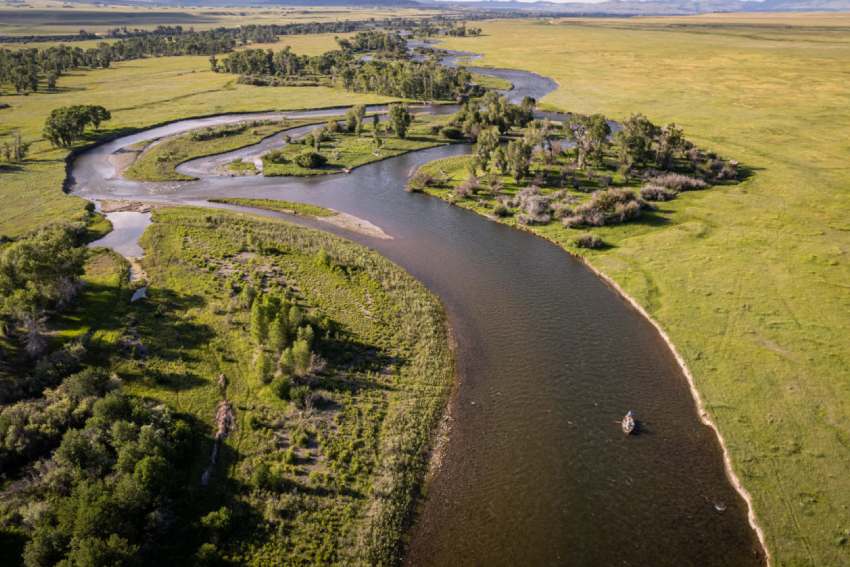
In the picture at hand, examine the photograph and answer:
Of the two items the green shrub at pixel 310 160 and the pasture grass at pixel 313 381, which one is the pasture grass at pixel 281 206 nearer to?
the pasture grass at pixel 313 381

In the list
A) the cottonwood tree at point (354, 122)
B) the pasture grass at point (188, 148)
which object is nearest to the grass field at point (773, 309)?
the cottonwood tree at point (354, 122)

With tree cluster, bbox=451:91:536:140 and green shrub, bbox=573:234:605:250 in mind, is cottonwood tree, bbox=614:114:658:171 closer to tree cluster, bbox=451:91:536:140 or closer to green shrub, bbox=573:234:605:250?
green shrub, bbox=573:234:605:250

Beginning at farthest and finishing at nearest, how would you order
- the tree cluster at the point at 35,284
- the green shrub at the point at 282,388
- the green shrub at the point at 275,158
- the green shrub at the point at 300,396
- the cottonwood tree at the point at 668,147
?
the green shrub at the point at 275,158, the cottonwood tree at the point at 668,147, the tree cluster at the point at 35,284, the green shrub at the point at 282,388, the green shrub at the point at 300,396

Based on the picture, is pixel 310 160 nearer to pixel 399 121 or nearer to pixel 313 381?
pixel 399 121

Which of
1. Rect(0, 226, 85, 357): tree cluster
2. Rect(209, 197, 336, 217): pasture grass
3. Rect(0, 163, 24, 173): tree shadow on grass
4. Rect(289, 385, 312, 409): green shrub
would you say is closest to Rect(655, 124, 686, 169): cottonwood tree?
Rect(209, 197, 336, 217): pasture grass

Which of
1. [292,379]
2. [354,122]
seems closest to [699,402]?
[292,379]
